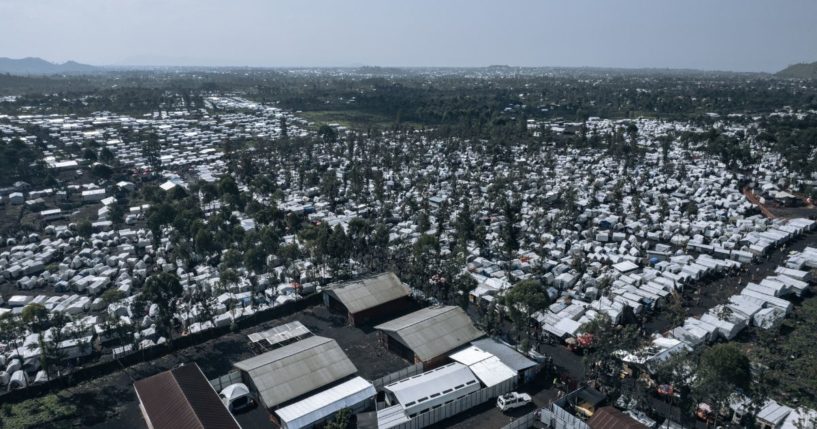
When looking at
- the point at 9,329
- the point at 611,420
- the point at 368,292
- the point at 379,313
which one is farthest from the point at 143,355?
the point at 611,420

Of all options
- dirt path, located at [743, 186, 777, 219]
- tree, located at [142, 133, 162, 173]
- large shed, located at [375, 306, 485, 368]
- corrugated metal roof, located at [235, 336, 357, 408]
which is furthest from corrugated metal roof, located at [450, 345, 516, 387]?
tree, located at [142, 133, 162, 173]

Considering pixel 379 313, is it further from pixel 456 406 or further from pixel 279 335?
pixel 456 406

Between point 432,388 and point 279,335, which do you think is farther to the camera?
point 279,335

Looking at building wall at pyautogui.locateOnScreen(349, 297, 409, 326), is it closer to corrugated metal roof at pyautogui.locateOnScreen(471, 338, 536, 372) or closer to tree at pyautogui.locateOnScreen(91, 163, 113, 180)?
corrugated metal roof at pyautogui.locateOnScreen(471, 338, 536, 372)

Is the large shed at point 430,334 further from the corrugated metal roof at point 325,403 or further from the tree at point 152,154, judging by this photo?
the tree at point 152,154

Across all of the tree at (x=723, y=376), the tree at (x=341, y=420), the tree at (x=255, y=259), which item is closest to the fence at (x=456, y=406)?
the tree at (x=341, y=420)
